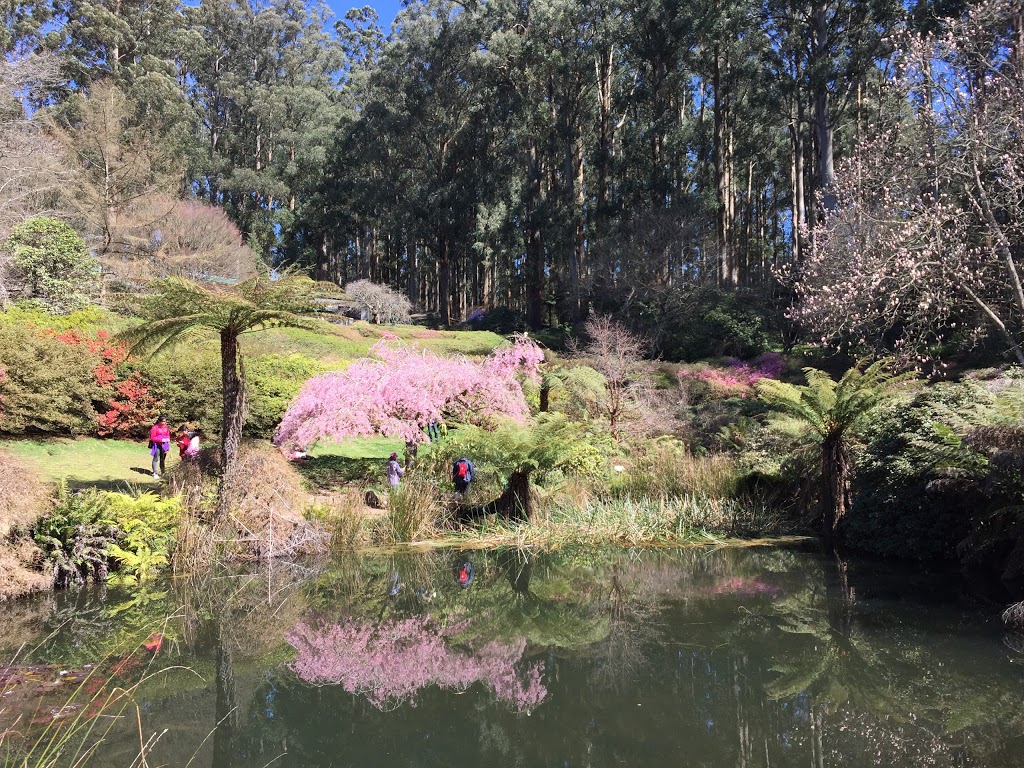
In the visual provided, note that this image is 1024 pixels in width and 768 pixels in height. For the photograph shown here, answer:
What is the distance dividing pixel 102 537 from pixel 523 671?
532cm

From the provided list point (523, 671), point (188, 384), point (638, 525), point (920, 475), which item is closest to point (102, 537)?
point (523, 671)

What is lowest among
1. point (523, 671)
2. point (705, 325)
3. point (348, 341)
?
point (523, 671)

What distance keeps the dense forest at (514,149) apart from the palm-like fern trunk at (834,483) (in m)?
4.74

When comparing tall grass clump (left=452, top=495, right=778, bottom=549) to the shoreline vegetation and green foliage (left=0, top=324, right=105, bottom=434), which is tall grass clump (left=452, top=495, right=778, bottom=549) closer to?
the shoreline vegetation

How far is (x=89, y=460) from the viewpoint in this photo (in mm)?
13055

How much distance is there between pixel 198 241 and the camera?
1346 inches

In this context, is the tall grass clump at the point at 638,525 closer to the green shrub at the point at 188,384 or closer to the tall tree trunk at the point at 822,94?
the green shrub at the point at 188,384

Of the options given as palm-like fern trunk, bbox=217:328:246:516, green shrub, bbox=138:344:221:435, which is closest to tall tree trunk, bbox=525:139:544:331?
green shrub, bbox=138:344:221:435

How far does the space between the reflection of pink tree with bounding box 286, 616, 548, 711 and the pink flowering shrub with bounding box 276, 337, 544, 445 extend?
6290mm

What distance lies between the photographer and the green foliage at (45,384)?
13281 mm

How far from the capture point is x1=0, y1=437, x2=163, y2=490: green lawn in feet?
37.5

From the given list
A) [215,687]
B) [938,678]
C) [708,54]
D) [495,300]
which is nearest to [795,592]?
[938,678]

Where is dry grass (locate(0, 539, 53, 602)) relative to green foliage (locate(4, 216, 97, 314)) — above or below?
below

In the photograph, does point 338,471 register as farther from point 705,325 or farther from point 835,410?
point 705,325
